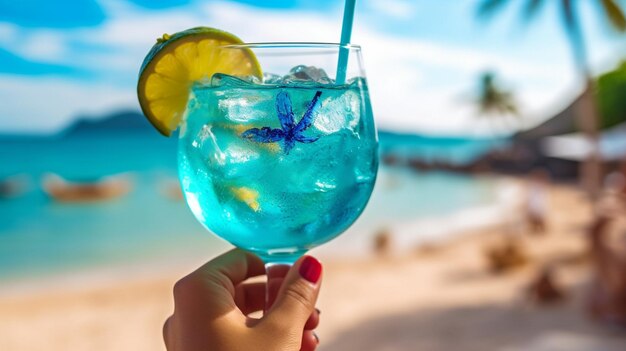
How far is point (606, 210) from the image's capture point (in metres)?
5.70

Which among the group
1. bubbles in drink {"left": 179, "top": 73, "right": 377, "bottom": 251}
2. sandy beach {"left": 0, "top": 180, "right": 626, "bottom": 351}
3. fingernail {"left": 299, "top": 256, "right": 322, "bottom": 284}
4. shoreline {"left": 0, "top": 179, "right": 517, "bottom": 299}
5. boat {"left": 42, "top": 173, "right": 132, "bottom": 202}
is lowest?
boat {"left": 42, "top": 173, "right": 132, "bottom": 202}

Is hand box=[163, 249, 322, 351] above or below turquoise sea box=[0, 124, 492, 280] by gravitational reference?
above

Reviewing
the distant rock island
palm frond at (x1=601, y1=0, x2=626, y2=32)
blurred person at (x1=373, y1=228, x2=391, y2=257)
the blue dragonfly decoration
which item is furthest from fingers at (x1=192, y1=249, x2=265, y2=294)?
the distant rock island

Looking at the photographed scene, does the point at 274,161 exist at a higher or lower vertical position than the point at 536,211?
higher

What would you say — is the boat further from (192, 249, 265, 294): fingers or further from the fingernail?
the fingernail

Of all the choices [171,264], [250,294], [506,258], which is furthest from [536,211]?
[250,294]

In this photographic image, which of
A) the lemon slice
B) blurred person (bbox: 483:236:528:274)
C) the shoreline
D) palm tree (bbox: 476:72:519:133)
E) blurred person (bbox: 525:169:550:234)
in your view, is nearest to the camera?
the lemon slice

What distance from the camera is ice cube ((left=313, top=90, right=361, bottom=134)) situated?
1.00 metres

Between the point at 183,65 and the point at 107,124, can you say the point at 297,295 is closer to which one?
the point at 183,65

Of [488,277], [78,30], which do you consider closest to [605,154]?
[488,277]

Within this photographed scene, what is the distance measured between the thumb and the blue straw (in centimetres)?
31

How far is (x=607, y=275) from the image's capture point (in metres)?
5.24

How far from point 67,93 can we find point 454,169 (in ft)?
80.9

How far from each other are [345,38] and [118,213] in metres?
19.8
